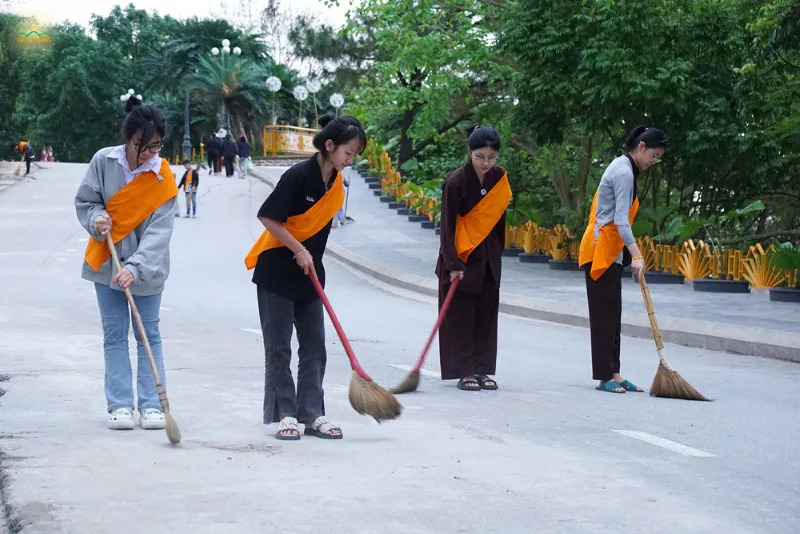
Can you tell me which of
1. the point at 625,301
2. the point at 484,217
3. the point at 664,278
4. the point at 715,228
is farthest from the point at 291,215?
the point at 715,228

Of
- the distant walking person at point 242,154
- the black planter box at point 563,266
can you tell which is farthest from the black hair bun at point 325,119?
the distant walking person at point 242,154

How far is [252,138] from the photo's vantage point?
238 feet

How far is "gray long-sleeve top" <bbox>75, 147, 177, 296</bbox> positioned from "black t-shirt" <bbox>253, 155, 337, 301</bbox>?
54cm

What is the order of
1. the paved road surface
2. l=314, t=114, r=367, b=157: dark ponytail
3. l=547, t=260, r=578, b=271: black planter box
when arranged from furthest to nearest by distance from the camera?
l=547, t=260, r=578, b=271: black planter box → l=314, t=114, r=367, b=157: dark ponytail → the paved road surface

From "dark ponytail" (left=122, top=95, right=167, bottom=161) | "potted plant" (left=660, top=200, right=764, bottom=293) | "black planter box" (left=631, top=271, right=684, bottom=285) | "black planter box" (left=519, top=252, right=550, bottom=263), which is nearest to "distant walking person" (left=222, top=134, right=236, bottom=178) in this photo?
"black planter box" (left=519, top=252, right=550, bottom=263)

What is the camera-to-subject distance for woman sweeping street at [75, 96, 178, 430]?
266 inches

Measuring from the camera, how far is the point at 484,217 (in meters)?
9.13

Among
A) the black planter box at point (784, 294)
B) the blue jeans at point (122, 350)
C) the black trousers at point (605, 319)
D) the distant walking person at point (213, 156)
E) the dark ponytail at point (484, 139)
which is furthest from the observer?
the distant walking person at point (213, 156)

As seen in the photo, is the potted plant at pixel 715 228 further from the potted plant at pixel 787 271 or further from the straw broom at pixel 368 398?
the straw broom at pixel 368 398

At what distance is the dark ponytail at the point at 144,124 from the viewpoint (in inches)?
265

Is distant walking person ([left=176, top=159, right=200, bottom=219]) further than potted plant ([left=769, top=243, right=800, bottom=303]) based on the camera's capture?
Yes

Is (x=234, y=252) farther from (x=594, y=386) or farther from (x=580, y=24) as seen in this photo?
(x=594, y=386)

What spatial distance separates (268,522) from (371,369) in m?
5.49

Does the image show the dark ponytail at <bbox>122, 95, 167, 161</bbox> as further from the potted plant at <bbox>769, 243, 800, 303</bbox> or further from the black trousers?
the potted plant at <bbox>769, 243, 800, 303</bbox>
